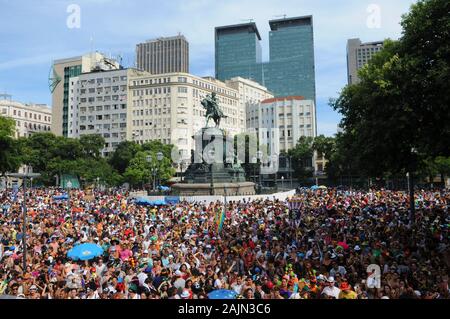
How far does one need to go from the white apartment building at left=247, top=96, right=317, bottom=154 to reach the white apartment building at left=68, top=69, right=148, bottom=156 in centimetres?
3704

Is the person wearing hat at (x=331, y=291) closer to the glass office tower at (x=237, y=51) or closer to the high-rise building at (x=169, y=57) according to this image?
the glass office tower at (x=237, y=51)

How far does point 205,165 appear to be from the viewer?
124ft

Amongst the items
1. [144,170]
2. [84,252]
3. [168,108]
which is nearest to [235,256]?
[84,252]

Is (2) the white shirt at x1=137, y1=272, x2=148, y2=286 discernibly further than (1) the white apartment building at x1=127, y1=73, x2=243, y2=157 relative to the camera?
No

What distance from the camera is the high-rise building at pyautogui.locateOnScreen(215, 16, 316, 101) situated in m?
146

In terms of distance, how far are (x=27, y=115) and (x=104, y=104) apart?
101ft

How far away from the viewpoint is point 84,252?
43.2ft

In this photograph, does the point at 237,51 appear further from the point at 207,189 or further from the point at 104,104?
the point at 207,189

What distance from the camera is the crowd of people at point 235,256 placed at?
31.5ft

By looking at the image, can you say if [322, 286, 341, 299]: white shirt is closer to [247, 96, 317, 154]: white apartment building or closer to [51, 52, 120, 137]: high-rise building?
[247, 96, 317, 154]: white apartment building

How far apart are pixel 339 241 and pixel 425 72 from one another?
769cm

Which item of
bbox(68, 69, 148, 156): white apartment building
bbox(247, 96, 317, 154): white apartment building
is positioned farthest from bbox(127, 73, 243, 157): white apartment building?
bbox(247, 96, 317, 154): white apartment building

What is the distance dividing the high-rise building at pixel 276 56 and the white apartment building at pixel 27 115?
6531 cm
